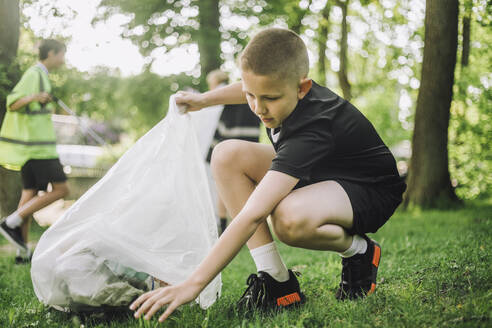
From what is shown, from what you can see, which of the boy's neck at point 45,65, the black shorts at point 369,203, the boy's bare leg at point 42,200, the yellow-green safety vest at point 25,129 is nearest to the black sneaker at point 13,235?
the boy's bare leg at point 42,200

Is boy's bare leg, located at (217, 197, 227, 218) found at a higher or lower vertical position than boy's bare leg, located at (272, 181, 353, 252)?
lower

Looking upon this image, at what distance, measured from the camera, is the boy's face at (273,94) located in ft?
5.50

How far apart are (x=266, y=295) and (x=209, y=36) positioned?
7477 mm

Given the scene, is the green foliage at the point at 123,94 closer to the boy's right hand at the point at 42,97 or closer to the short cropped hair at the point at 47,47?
the short cropped hair at the point at 47,47

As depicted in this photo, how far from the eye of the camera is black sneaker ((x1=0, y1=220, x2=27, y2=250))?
3619mm

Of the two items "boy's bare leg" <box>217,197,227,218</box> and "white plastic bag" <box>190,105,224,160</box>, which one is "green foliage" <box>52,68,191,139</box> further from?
"boy's bare leg" <box>217,197,227,218</box>

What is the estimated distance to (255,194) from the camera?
1.62 meters

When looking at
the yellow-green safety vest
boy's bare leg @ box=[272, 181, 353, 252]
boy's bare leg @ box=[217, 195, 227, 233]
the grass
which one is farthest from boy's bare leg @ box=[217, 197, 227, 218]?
boy's bare leg @ box=[272, 181, 353, 252]

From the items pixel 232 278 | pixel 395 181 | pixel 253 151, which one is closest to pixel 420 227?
pixel 232 278

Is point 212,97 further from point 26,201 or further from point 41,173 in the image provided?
point 26,201

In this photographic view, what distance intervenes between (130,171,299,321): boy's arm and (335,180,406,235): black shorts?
387mm

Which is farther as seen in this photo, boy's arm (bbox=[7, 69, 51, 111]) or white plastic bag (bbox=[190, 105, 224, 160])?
white plastic bag (bbox=[190, 105, 224, 160])

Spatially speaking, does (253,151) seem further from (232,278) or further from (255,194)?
(232,278)

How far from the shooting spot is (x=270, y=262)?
6.40ft
